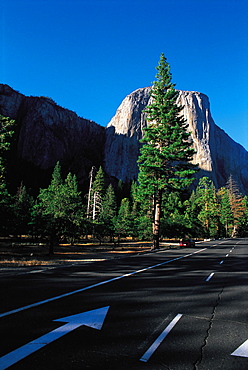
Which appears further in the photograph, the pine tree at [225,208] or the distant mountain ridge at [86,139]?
the distant mountain ridge at [86,139]

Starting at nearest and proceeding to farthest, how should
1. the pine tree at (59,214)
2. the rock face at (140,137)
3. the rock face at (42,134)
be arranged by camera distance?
the pine tree at (59,214) < the rock face at (42,134) < the rock face at (140,137)

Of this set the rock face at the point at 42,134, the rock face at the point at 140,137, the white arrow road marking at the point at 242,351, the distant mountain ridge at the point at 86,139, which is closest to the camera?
the white arrow road marking at the point at 242,351

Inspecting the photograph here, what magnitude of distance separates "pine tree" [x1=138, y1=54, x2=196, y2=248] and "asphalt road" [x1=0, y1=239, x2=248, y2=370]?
19.3 meters

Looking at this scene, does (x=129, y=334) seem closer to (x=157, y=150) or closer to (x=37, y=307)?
(x=37, y=307)

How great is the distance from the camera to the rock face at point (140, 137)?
116688mm

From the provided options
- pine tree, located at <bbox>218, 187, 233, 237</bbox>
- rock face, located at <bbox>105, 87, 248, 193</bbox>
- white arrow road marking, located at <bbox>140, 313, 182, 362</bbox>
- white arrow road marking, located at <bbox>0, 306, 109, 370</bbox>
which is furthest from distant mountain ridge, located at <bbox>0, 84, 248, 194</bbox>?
white arrow road marking, located at <bbox>140, 313, 182, 362</bbox>

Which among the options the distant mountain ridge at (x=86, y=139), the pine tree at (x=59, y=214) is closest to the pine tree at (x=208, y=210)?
the distant mountain ridge at (x=86, y=139)

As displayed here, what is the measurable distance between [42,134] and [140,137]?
44851 mm

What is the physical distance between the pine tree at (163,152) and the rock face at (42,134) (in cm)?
7594

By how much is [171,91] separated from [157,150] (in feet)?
22.1

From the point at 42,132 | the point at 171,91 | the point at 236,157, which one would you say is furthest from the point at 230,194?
the point at 236,157

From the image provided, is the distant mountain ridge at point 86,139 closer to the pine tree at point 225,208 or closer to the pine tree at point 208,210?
the pine tree at point 225,208

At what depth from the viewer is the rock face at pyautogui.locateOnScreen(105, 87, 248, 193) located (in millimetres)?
116688

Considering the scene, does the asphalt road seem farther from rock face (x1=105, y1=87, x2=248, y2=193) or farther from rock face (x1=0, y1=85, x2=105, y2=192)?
rock face (x1=105, y1=87, x2=248, y2=193)
